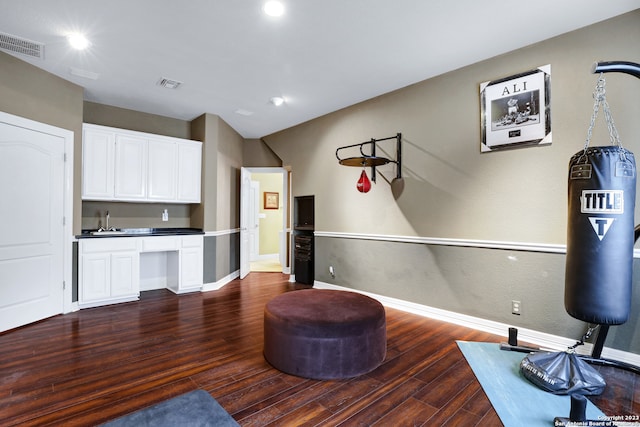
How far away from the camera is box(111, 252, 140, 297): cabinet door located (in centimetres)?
413

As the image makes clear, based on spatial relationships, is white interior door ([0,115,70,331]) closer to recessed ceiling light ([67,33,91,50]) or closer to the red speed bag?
recessed ceiling light ([67,33,91,50])

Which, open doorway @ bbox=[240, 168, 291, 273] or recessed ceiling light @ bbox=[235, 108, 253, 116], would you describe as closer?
recessed ceiling light @ bbox=[235, 108, 253, 116]

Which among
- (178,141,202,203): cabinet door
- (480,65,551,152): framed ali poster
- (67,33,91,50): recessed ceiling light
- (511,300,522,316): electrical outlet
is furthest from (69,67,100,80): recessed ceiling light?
(511,300,522,316): electrical outlet

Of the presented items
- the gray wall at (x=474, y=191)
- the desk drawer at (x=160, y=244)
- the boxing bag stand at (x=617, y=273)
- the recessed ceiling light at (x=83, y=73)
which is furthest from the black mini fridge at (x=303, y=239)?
the boxing bag stand at (x=617, y=273)

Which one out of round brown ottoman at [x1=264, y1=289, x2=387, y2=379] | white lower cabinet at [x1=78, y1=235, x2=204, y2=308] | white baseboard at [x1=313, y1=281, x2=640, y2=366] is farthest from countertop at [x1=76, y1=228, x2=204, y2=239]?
white baseboard at [x1=313, y1=281, x2=640, y2=366]

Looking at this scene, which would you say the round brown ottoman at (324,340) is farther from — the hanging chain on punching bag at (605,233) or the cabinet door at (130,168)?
the cabinet door at (130,168)

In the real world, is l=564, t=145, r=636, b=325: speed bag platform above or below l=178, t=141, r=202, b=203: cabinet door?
below

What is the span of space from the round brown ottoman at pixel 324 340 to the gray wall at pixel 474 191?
1437 mm

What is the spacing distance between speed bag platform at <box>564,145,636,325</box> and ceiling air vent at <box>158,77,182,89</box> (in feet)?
14.2

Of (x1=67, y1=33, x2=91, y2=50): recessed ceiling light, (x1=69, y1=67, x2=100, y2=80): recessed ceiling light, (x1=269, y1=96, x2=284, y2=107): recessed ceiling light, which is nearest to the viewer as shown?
(x1=67, y1=33, x2=91, y2=50): recessed ceiling light

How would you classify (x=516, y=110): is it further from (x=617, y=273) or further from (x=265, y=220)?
(x=265, y=220)

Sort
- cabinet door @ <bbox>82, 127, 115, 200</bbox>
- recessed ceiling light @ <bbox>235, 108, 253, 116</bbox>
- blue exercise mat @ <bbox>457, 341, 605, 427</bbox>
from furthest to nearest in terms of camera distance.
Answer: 1. recessed ceiling light @ <bbox>235, 108, 253, 116</bbox>
2. cabinet door @ <bbox>82, 127, 115, 200</bbox>
3. blue exercise mat @ <bbox>457, 341, 605, 427</bbox>

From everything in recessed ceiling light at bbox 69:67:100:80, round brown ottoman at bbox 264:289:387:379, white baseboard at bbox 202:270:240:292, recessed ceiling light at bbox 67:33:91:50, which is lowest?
white baseboard at bbox 202:270:240:292

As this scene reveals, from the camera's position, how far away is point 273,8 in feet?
8.13
